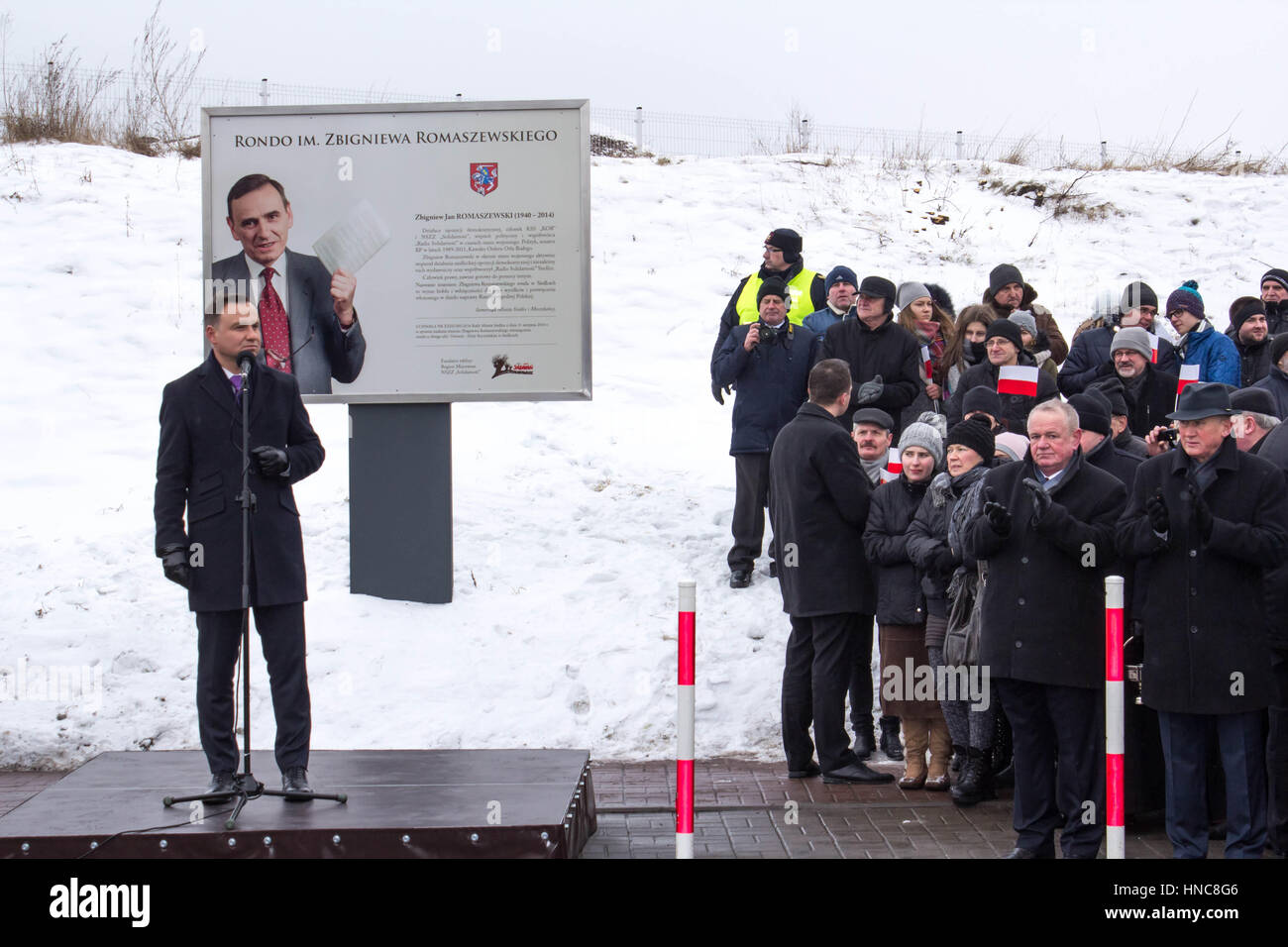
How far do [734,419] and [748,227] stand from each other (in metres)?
9.88

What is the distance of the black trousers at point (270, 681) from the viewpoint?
662 centimetres

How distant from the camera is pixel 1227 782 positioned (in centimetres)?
628

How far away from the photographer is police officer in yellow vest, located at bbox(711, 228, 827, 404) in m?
10.9

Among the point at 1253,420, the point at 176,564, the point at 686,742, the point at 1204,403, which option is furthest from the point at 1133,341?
the point at 176,564

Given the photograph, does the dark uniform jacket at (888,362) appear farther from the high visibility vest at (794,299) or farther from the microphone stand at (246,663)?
the microphone stand at (246,663)

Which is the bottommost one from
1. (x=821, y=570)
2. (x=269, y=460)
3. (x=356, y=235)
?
(x=821, y=570)

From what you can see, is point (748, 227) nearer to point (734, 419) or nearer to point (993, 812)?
point (734, 419)

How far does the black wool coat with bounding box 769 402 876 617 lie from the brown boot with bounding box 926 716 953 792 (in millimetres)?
785

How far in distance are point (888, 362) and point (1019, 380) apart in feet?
4.34

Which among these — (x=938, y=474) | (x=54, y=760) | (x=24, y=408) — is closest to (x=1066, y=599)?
(x=938, y=474)

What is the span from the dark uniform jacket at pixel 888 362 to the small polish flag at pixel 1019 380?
1.10 meters

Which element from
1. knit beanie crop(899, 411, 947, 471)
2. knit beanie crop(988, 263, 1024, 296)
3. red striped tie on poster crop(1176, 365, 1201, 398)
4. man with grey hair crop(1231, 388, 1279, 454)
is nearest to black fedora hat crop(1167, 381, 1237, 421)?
man with grey hair crop(1231, 388, 1279, 454)

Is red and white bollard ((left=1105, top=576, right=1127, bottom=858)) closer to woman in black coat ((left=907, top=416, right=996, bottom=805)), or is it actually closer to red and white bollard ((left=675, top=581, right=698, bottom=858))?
red and white bollard ((left=675, top=581, right=698, bottom=858))

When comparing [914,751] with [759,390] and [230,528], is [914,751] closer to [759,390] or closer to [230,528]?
[759,390]
